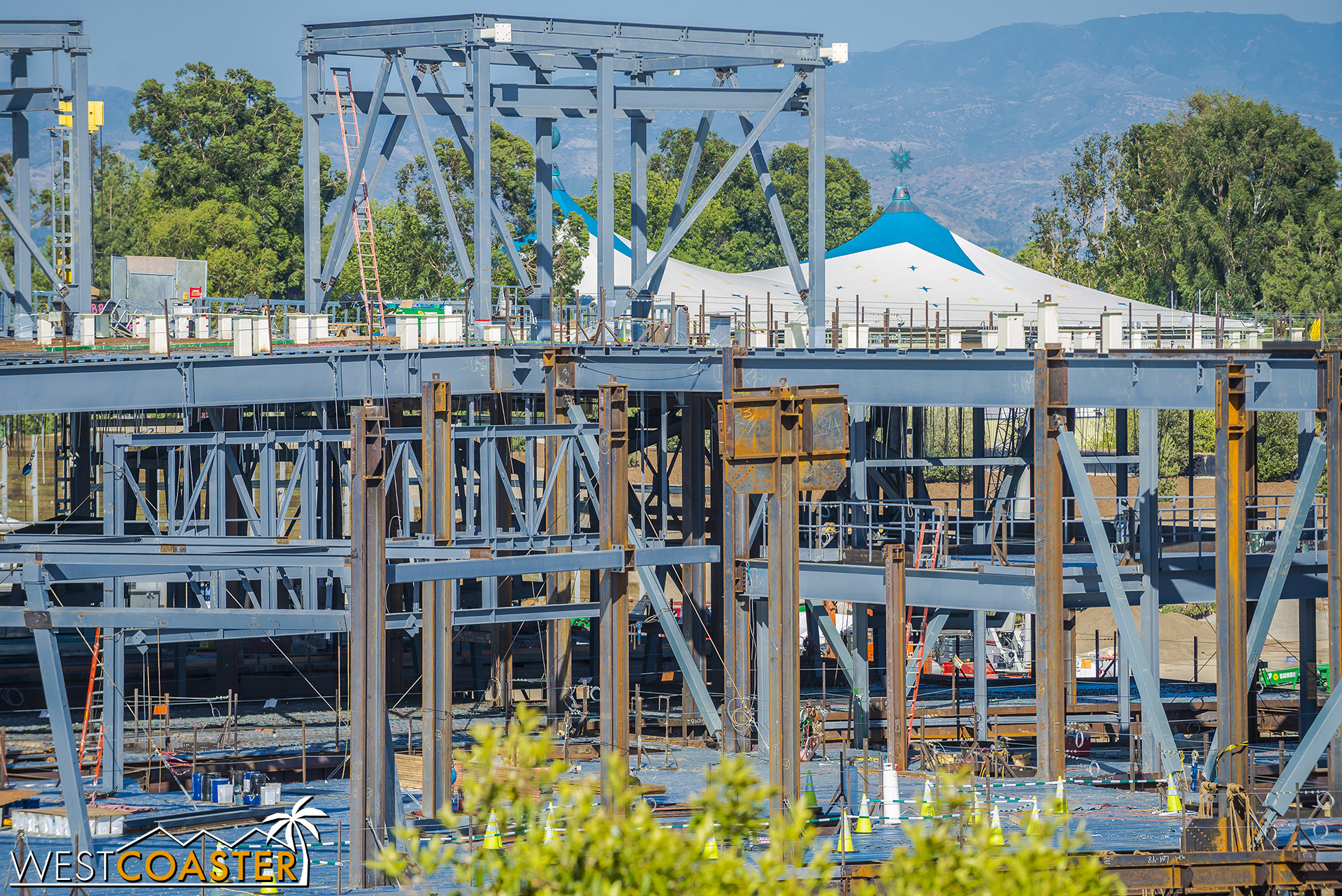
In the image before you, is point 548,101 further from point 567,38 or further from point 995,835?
point 995,835

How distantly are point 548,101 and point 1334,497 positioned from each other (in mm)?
21880

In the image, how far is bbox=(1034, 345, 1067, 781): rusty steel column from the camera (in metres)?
27.6

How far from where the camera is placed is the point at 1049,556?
91.0 ft

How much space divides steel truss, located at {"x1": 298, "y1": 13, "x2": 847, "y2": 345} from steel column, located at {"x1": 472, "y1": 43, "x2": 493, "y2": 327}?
0.13 ft

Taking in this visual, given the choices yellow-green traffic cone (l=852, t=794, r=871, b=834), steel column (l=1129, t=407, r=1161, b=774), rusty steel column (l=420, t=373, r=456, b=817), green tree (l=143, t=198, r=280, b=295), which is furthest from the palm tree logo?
green tree (l=143, t=198, r=280, b=295)

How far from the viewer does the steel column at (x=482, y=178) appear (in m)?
35.6

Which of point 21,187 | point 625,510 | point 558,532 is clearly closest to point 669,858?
point 625,510

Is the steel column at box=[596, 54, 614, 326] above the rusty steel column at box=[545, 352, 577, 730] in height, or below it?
above

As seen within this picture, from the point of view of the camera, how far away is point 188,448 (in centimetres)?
3098

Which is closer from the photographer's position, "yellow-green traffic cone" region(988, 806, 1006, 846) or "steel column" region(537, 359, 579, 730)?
"yellow-green traffic cone" region(988, 806, 1006, 846)

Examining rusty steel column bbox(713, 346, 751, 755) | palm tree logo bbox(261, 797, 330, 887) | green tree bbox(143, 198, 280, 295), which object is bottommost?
palm tree logo bbox(261, 797, 330, 887)

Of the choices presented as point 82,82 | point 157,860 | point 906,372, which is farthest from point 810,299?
point 157,860

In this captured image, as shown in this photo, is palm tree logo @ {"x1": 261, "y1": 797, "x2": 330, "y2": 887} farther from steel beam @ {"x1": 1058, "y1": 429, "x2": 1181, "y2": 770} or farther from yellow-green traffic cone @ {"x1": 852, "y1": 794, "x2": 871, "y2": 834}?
steel beam @ {"x1": 1058, "y1": 429, "x2": 1181, "y2": 770}

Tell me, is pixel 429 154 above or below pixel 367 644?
above
